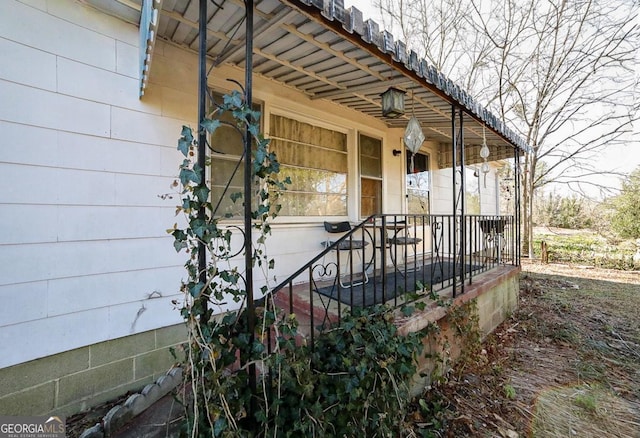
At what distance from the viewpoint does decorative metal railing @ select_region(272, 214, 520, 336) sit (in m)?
2.28

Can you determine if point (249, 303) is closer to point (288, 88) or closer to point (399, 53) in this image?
point (399, 53)

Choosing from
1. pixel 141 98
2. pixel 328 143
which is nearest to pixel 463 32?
pixel 328 143

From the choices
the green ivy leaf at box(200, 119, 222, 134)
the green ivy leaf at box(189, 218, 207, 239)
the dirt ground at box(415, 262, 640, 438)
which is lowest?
the dirt ground at box(415, 262, 640, 438)

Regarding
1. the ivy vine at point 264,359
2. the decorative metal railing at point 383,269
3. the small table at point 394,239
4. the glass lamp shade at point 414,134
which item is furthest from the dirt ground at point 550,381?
the glass lamp shade at point 414,134

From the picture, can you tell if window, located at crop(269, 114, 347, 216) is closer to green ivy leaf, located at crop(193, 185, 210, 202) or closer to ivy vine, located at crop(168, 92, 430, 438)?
ivy vine, located at crop(168, 92, 430, 438)

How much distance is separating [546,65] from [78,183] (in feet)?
37.4

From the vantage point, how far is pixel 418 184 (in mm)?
5750

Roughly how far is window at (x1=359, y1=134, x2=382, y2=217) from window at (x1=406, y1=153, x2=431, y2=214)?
3.06 feet

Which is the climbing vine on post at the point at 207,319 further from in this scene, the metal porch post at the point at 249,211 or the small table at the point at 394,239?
the small table at the point at 394,239

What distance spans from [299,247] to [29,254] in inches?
93.6

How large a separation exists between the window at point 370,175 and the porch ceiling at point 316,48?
0.95m

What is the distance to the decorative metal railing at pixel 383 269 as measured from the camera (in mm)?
2277

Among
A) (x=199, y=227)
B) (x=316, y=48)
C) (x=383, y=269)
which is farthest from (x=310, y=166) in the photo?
(x=199, y=227)

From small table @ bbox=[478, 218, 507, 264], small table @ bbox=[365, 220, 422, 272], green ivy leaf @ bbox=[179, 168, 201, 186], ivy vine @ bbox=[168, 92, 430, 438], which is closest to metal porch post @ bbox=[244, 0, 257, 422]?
ivy vine @ bbox=[168, 92, 430, 438]
